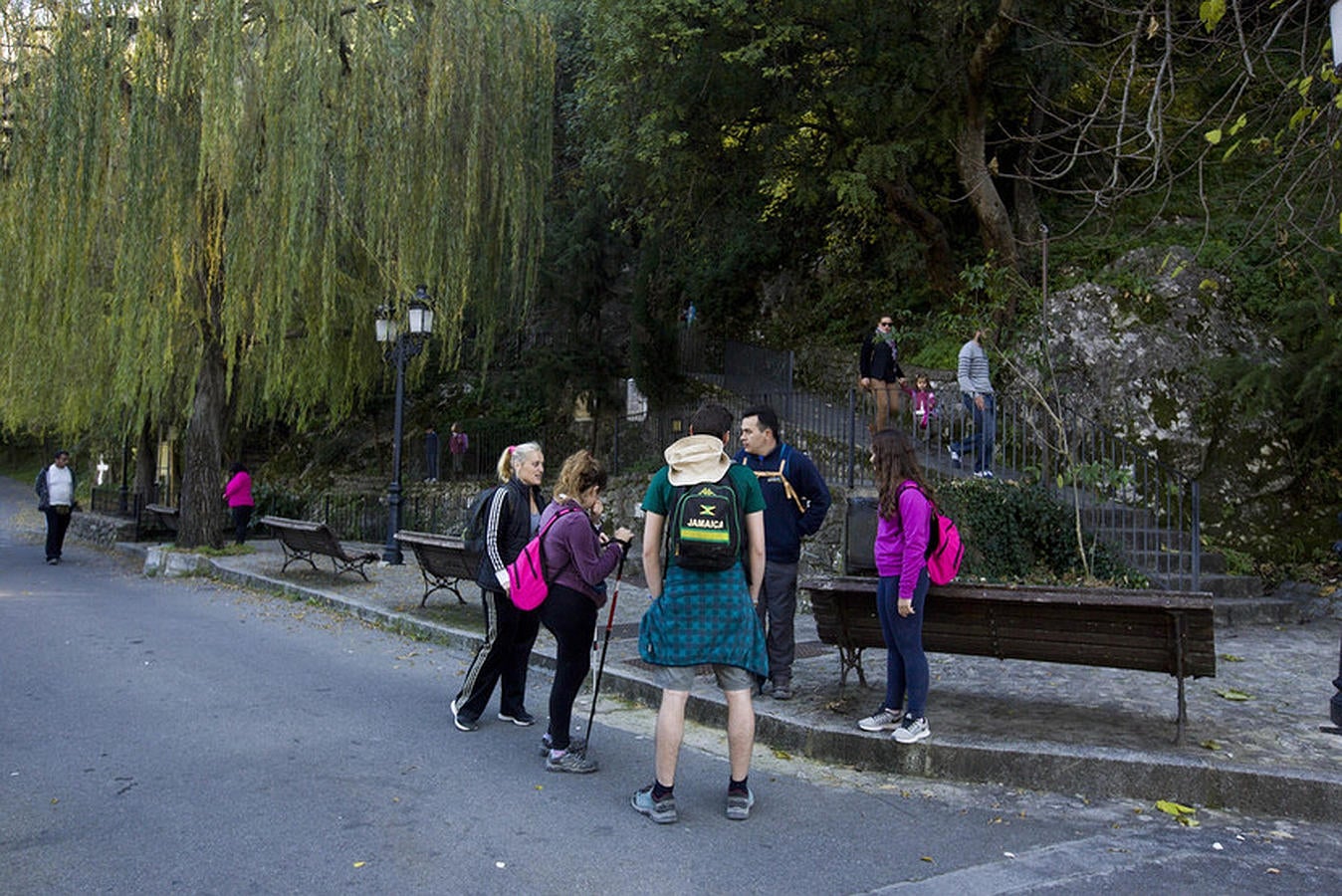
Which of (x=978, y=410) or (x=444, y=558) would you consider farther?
(x=978, y=410)

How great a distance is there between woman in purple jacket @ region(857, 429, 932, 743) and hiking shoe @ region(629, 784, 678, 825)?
59.8 inches

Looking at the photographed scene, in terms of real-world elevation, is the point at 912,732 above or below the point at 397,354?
below

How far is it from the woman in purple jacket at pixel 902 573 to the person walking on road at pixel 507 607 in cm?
207

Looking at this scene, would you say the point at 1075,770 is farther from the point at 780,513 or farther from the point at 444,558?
the point at 444,558

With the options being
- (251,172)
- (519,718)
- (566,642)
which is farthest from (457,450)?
(566,642)

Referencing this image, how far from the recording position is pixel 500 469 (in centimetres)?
656

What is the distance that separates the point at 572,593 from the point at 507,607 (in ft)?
3.18

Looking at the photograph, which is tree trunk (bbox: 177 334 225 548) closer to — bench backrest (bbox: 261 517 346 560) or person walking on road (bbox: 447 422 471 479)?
bench backrest (bbox: 261 517 346 560)

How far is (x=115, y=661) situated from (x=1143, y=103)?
18.9 metres

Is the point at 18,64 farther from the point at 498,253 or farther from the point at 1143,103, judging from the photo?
the point at 1143,103

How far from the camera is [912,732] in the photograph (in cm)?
561

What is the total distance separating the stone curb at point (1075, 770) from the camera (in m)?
4.92

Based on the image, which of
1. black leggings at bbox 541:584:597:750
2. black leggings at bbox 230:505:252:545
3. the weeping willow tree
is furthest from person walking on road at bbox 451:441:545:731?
black leggings at bbox 230:505:252:545

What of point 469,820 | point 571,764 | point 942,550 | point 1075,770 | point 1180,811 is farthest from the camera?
point 942,550
